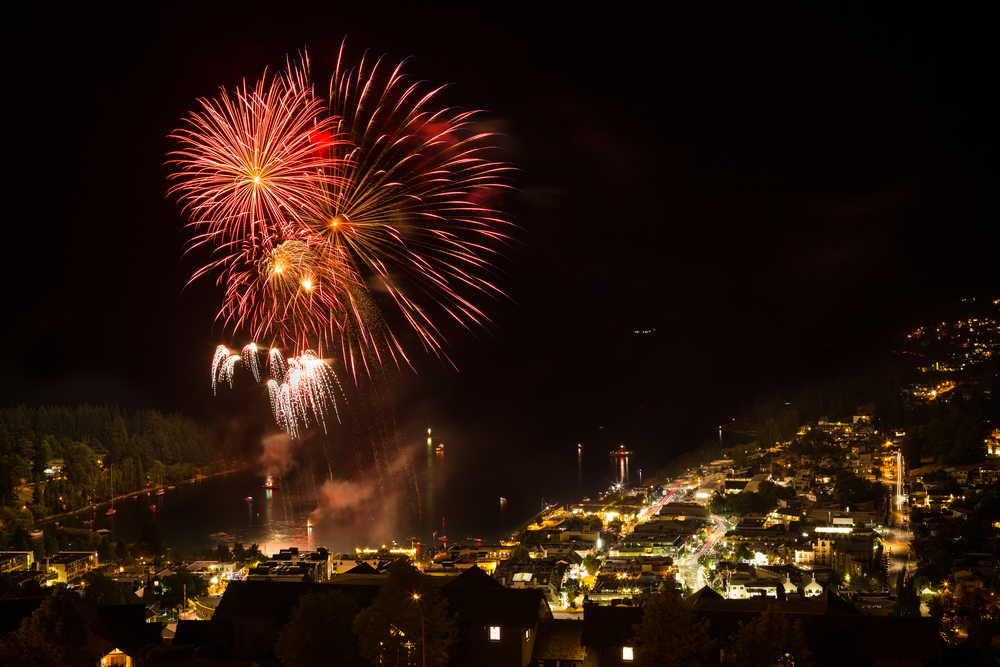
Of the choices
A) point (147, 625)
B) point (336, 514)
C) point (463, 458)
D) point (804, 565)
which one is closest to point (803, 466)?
point (804, 565)

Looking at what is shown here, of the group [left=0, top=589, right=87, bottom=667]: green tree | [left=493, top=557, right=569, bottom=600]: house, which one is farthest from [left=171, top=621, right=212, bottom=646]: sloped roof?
[left=493, top=557, right=569, bottom=600]: house

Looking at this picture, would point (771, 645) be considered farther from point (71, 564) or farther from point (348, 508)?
point (348, 508)

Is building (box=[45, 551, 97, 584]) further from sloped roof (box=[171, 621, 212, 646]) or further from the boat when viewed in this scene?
sloped roof (box=[171, 621, 212, 646])

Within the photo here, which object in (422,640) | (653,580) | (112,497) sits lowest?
(653,580)

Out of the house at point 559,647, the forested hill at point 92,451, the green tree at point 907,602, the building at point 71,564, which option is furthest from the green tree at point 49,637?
the forested hill at point 92,451

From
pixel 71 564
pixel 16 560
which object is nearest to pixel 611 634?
pixel 71 564
